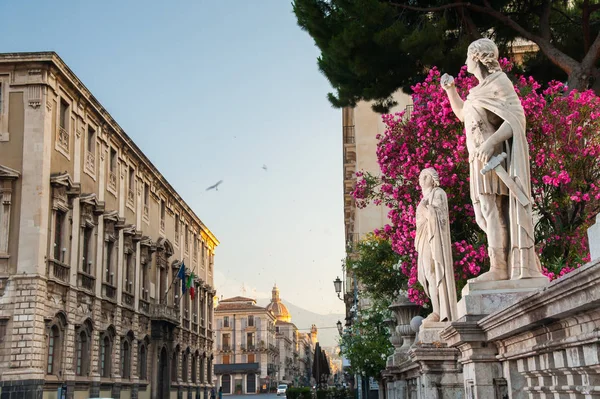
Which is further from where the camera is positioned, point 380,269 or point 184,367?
point 184,367

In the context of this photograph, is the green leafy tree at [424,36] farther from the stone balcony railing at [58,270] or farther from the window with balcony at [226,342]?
the window with balcony at [226,342]

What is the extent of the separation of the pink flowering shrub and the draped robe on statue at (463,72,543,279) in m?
4.38

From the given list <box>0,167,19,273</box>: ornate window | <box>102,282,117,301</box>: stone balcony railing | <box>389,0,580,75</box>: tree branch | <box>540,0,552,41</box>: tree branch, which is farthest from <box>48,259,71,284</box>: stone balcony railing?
<box>540,0,552,41</box>: tree branch

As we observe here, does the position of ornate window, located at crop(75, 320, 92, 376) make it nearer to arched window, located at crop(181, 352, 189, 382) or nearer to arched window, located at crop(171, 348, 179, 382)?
arched window, located at crop(171, 348, 179, 382)

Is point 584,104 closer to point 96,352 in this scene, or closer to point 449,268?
point 449,268

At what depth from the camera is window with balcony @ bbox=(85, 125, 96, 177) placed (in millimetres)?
28688

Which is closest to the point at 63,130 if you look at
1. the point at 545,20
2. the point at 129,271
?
the point at 129,271

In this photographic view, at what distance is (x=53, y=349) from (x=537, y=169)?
19580 mm

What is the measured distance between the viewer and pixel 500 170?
533cm

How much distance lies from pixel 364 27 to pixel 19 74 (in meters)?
14.6

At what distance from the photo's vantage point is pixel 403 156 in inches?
482

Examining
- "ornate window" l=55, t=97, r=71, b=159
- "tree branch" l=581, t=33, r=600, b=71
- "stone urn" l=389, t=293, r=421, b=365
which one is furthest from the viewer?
"ornate window" l=55, t=97, r=71, b=159

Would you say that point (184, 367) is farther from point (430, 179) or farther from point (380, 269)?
point (430, 179)

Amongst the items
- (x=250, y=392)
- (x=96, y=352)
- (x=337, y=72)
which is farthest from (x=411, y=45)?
(x=250, y=392)
